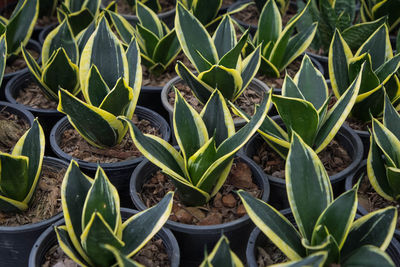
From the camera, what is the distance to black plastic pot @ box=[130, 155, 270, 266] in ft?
3.67

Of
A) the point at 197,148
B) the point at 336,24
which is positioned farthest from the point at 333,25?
the point at 197,148

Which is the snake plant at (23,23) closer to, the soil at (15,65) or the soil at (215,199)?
the soil at (15,65)

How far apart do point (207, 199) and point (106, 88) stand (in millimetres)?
417

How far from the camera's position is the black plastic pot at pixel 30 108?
1562mm

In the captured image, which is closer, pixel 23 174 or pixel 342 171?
pixel 23 174

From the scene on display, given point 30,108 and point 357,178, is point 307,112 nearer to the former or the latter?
point 357,178

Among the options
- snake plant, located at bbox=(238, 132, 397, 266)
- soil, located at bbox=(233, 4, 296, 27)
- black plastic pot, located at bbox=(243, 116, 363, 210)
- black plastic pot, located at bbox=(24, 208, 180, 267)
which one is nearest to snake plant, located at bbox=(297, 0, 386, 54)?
soil, located at bbox=(233, 4, 296, 27)

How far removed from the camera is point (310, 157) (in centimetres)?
99

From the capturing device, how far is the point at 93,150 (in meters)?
1.40

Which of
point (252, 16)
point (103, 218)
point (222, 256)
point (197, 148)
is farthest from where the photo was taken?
point (252, 16)

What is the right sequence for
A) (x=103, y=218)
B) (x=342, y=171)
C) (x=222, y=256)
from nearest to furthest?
(x=222, y=256) < (x=103, y=218) < (x=342, y=171)

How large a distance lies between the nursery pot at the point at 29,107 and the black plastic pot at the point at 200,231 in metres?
0.46

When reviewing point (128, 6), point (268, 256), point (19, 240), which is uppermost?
point (128, 6)

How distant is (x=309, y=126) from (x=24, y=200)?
0.73 m
